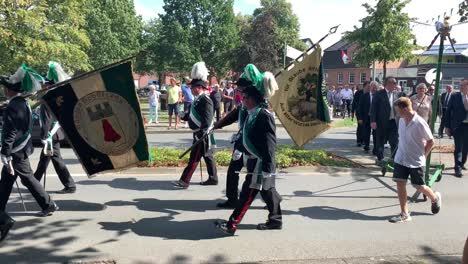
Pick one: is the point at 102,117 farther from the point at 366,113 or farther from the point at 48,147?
the point at 366,113

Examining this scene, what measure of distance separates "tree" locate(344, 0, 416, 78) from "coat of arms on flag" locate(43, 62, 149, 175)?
23.5 metres

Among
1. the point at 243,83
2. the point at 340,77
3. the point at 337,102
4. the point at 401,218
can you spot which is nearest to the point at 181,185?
the point at 243,83

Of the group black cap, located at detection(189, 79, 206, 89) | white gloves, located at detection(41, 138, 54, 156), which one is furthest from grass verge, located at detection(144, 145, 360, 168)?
white gloves, located at detection(41, 138, 54, 156)

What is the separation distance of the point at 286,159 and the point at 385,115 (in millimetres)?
2366

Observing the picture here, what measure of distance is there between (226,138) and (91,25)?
30287mm

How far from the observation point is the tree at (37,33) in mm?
18500

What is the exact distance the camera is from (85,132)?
5.80 meters

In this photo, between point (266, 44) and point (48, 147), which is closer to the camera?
point (48, 147)

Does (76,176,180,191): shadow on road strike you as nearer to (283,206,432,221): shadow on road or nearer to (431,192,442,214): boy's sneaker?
(283,206,432,221): shadow on road

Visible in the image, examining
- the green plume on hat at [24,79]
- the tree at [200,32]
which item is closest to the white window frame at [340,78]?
the tree at [200,32]

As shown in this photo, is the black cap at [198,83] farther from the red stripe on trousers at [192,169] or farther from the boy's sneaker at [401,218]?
the boy's sneaker at [401,218]

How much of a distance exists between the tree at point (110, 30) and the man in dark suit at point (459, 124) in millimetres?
33635

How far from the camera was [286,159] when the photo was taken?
10.0 meters

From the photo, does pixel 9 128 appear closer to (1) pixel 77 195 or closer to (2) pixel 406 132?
(1) pixel 77 195
